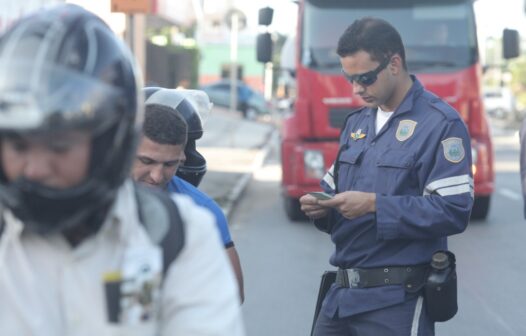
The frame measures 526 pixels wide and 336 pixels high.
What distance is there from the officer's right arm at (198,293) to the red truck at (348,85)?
10124mm

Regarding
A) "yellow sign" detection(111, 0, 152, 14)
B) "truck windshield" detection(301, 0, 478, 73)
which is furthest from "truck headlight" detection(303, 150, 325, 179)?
"yellow sign" detection(111, 0, 152, 14)

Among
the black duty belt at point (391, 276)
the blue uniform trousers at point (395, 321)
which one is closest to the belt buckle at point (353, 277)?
the black duty belt at point (391, 276)

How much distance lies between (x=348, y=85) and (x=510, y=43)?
256 centimetres

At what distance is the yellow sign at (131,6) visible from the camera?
9945mm

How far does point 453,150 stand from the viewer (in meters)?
3.91

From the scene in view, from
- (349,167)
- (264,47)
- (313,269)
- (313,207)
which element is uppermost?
(349,167)

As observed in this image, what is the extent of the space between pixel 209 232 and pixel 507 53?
12114 millimetres

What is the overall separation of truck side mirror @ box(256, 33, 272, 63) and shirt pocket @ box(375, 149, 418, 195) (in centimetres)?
Answer: 959

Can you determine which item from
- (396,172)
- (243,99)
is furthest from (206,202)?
(243,99)

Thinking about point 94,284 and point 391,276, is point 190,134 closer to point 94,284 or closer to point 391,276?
point 391,276

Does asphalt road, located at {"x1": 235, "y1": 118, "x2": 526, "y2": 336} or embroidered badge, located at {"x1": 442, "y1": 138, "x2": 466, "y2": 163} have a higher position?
embroidered badge, located at {"x1": 442, "y1": 138, "x2": 466, "y2": 163}

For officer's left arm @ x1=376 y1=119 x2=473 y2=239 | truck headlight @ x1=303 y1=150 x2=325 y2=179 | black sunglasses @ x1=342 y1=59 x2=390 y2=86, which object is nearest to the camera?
officer's left arm @ x1=376 y1=119 x2=473 y2=239

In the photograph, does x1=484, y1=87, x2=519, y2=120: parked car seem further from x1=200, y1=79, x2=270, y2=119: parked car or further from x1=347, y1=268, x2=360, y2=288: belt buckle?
x1=347, y1=268, x2=360, y2=288: belt buckle

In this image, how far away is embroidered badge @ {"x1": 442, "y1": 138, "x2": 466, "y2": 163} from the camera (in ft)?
12.8
